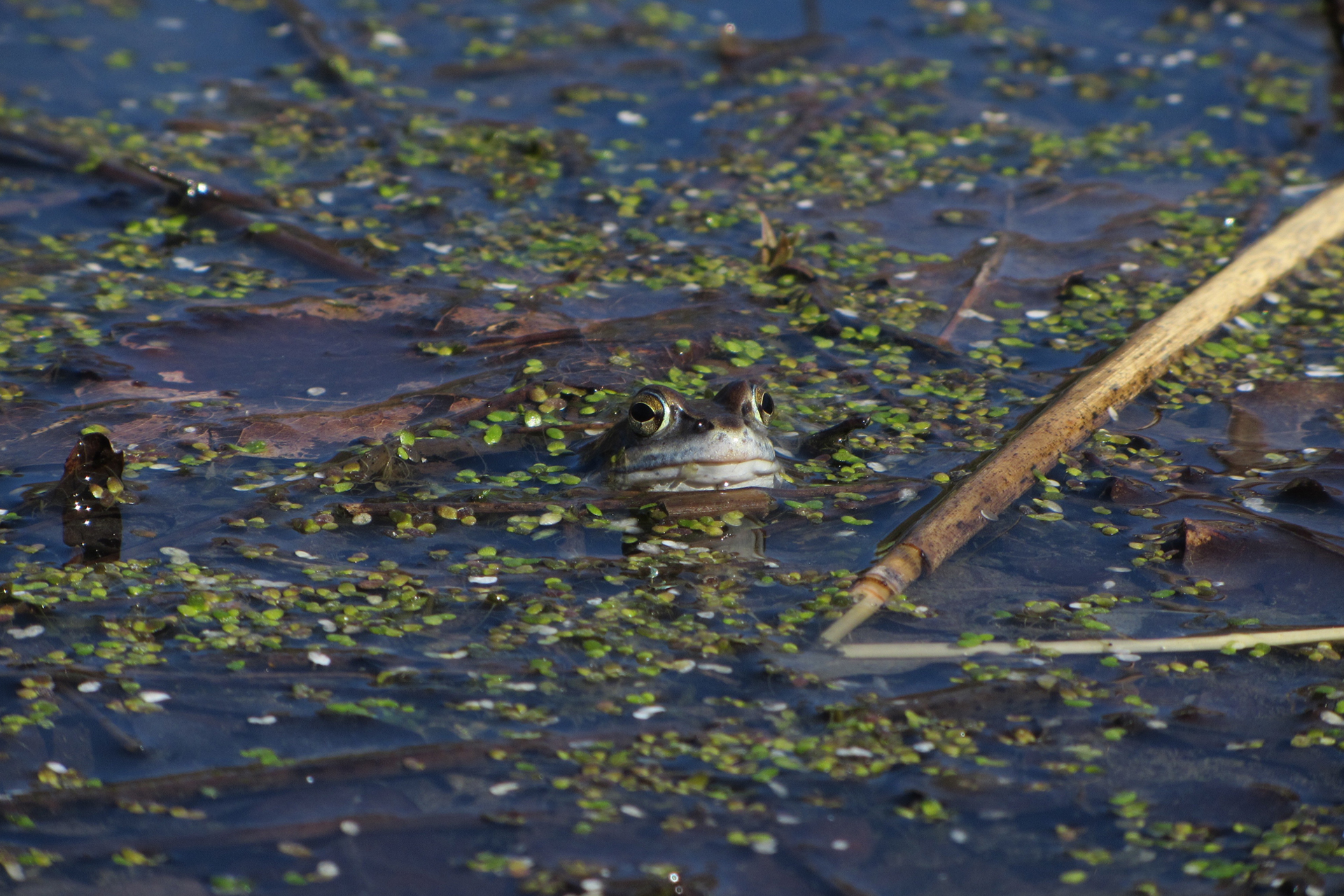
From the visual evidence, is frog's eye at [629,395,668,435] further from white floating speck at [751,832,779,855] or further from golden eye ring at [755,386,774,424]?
white floating speck at [751,832,779,855]

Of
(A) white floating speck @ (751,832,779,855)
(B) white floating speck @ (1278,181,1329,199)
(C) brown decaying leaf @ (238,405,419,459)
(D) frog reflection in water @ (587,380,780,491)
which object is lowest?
(A) white floating speck @ (751,832,779,855)

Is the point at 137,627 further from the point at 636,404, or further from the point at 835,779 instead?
the point at 835,779

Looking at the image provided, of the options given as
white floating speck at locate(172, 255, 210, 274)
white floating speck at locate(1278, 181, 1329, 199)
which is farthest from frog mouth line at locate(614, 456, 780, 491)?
white floating speck at locate(1278, 181, 1329, 199)

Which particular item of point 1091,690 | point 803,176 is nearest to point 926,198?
point 803,176

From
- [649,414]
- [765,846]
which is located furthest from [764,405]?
[765,846]

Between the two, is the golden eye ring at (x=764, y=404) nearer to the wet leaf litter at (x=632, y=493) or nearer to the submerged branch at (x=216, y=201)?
the wet leaf litter at (x=632, y=493)

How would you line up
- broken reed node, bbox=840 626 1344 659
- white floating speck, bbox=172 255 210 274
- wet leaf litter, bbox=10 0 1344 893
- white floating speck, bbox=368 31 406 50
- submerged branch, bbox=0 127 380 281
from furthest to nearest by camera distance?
1. white floating speck, bbox=368 31 406 50
2. submerged branch, bbox=0 127 380 281
3. white floating speck, bbox=172 255 210 274
4. broken reed node, bbox=840 626 1344 659
5. wet leaf litter, bbox=10 0 1344 893
